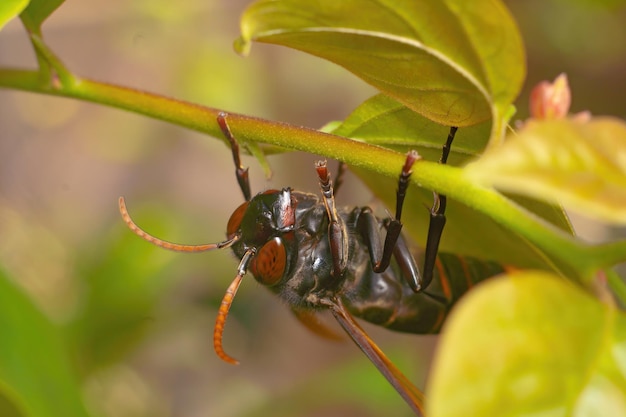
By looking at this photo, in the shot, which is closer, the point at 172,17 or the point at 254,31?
the point at 254,31

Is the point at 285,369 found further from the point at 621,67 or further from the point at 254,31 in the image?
the point at 254,31

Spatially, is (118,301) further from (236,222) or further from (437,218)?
(437,218)

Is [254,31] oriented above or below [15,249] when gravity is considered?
above

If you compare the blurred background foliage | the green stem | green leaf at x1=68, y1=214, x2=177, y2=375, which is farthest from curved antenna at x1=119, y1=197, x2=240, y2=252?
the blurred background foliage

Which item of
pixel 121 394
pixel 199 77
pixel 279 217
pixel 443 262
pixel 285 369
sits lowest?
pixel 285 369

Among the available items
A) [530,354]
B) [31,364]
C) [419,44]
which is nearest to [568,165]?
[530,354]

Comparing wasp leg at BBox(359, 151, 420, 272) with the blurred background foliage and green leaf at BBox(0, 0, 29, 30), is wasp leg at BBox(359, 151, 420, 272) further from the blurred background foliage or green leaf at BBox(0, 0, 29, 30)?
the blurred background foliage

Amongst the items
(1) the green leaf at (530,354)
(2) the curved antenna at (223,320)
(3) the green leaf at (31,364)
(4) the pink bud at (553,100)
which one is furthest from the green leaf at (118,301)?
(1) the green leaf at (530,354)

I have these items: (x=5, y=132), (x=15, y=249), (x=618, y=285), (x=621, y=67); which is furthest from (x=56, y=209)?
(x=618, y=285)
